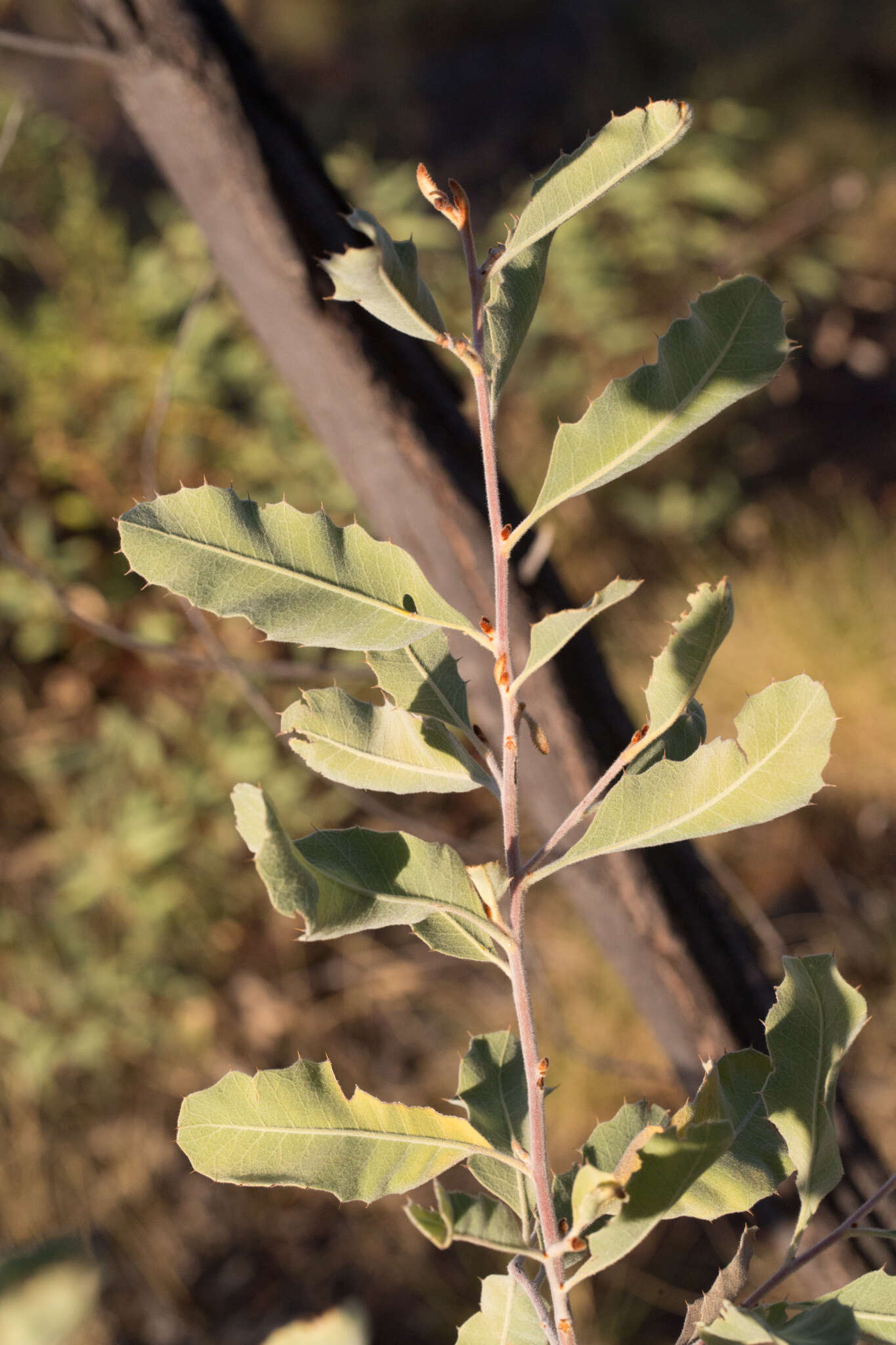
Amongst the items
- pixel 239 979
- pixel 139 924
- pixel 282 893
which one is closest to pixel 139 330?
pixel 139 924

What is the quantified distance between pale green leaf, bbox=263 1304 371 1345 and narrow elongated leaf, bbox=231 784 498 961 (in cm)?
16

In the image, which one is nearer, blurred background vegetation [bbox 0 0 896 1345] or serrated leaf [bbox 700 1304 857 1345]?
serrated leaf [bbox 700 1304 857 1345]

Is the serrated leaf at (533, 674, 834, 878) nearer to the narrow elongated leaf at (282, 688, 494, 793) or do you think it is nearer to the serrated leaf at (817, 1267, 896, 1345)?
the narrow elongated leaf at (282, 688, 494, 793)

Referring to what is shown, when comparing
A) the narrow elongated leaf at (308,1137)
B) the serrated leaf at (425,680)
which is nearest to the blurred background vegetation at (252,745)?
the serrated leaf at (425,680)

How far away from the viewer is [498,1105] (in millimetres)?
500

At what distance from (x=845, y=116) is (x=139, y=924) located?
135 inches

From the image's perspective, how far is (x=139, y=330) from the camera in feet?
6.50

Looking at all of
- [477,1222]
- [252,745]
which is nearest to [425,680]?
[477,1222]

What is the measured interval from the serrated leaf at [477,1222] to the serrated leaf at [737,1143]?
0.27 feet

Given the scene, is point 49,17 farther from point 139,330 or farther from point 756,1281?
point 756,1281

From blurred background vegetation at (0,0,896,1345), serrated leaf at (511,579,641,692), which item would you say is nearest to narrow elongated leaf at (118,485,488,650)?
serrated leaf at (511,579,641,692)

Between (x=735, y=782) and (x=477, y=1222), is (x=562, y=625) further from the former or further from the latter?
(x=477, y=1222)

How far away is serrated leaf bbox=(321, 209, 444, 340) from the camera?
344mm

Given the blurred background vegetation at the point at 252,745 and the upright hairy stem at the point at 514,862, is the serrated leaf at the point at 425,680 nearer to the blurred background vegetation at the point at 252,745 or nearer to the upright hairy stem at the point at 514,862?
the upright hairy stem at the point at 514,862
